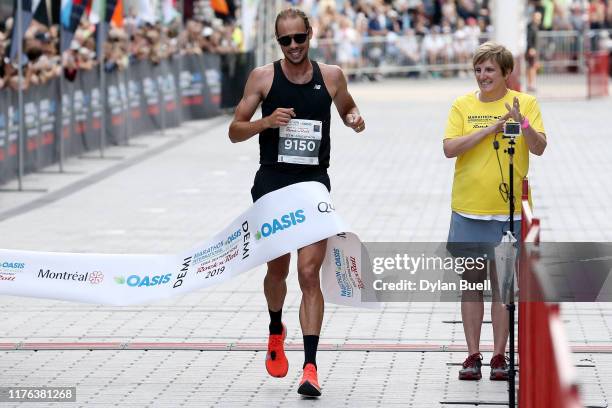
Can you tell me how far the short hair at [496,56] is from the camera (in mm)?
7734

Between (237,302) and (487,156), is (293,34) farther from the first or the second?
(237,302)

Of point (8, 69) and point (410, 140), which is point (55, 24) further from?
point (410, 140)

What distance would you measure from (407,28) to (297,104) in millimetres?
37815

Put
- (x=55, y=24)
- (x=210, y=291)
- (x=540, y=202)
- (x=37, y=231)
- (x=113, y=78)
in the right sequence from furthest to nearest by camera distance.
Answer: (x=113, y=78), (x=55, y=24), (x=540, y=202), (x=37, y=231), (x=210, y=291)

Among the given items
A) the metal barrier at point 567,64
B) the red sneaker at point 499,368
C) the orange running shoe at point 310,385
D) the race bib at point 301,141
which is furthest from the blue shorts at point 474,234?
the metal barrier at point 567,64

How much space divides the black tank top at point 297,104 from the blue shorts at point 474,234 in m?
0.79

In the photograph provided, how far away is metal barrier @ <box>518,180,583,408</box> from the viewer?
3531 millimetres

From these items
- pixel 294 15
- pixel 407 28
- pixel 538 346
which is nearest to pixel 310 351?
pixel 294 15

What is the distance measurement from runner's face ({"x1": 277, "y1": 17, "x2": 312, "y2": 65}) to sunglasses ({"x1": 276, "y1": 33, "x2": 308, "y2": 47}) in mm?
10

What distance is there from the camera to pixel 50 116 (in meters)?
20.2

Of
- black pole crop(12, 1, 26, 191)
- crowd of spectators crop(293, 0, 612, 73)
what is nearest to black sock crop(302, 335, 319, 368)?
black pole crop(12, 1, 26, 191)

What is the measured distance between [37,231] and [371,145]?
10103mm

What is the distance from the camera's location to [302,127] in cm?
777

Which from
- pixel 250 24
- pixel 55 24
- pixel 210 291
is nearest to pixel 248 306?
pixel 210 291
